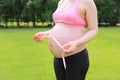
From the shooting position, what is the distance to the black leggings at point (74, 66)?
310cm

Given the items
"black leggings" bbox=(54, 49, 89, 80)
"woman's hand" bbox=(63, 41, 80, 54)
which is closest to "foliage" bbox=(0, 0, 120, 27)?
"black leggings" bbox=(54, 49, 89, 80)

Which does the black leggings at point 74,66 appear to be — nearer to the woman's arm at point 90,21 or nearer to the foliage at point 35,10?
the woman's arm at point 90,21

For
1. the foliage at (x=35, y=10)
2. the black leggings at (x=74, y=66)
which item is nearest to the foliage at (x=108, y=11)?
the foliage at (x=35, y=10)

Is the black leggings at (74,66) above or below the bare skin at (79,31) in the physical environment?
below

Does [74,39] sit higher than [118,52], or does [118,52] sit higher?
[74,39]

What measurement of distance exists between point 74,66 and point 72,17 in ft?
1.31

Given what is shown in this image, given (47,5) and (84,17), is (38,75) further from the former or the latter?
(47,5)

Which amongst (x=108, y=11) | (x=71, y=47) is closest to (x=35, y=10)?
(x=108, y=11)

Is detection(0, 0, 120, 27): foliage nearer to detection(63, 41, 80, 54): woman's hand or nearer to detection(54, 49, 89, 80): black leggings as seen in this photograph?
detection(54, 49, 89, 80): black leggings

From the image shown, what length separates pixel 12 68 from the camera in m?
10.6

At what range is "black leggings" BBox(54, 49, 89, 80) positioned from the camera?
122 inches

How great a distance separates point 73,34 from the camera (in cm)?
308

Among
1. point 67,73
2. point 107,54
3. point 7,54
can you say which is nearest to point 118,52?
point 107,54

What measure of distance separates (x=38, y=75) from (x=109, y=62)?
317 centimetres
